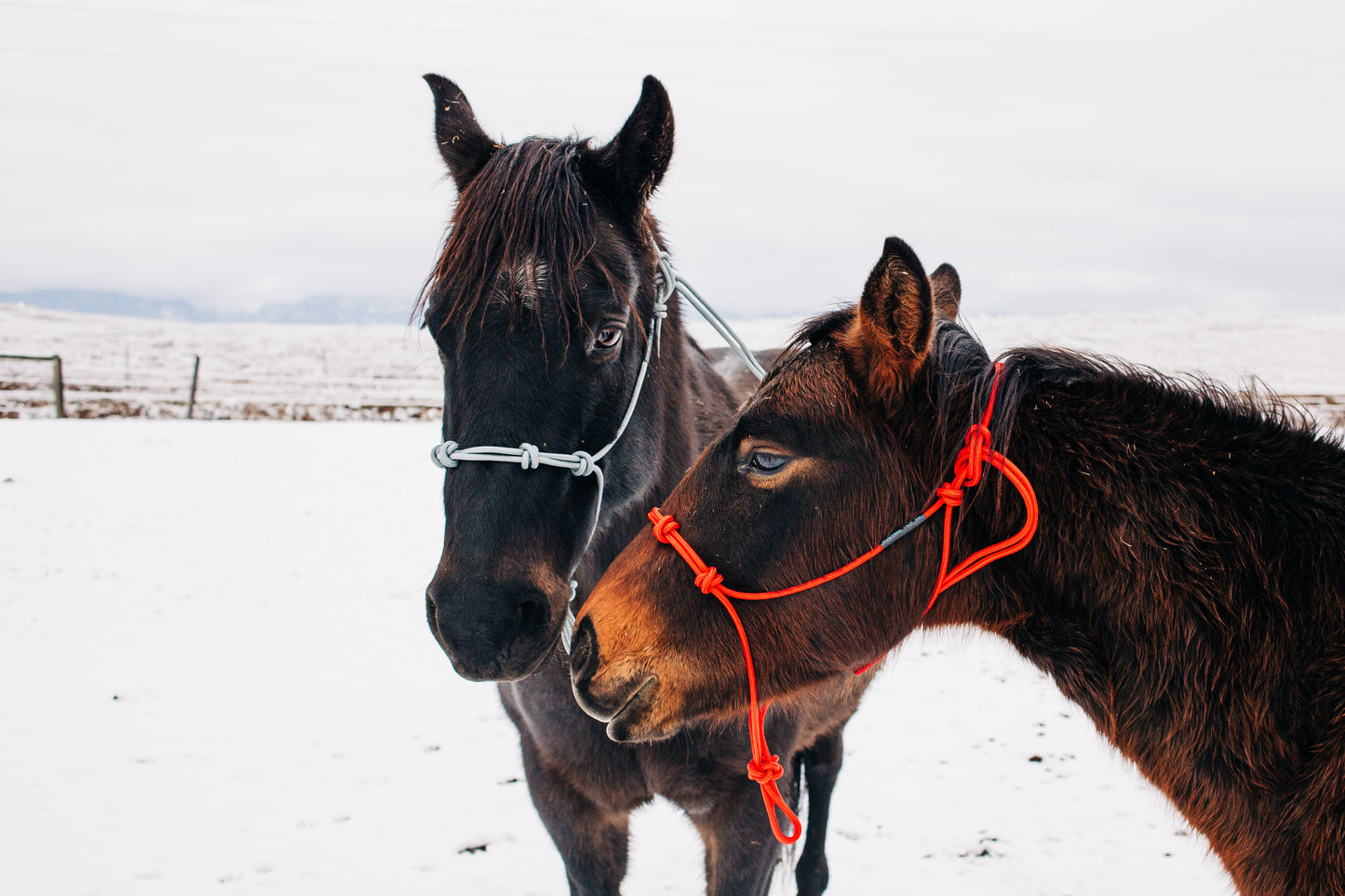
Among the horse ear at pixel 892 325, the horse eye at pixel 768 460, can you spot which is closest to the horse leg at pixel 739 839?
the horse eye at pixel 768 460

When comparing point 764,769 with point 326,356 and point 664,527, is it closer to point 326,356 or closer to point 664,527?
point 664,527

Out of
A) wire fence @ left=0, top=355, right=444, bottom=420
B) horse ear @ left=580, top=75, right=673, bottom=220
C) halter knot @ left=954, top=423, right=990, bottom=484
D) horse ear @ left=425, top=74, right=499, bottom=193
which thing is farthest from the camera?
wire fence @ left=0, top=355, right=444, bottom=420

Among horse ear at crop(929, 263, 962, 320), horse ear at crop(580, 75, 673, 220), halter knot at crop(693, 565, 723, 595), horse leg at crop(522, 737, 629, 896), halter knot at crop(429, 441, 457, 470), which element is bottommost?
horse leg at crop(522, 737, 629, 896)

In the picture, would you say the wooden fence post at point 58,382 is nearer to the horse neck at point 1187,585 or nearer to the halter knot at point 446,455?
the halter knot at point 446,455

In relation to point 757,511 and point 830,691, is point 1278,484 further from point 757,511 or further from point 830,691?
point 830,691

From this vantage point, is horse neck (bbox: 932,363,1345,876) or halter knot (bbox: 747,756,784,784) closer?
horse neck (bbox: 932,363,1345,876)

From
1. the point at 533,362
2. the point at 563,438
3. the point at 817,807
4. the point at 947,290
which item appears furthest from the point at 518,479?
the point at 817,807

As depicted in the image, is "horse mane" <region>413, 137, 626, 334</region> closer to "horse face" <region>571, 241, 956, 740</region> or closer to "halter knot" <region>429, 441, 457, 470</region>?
"halter knot" <region>429, 441, 457, 470</region>

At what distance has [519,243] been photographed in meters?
2.30

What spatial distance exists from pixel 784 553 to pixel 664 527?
31 centimetres

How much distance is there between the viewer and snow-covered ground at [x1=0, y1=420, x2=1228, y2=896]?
4594 millimetres

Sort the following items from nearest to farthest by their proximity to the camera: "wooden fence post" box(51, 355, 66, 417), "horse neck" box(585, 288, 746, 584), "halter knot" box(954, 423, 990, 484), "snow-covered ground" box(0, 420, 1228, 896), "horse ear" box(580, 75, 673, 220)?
"halter knot" box(954, 423, 990, 484) < "horse ear" box(580, 75, 673, 220) < "horse neck" box(585, 288, 746, 584) < "snow-covered ground" box(0, 420, 1228, 896) < "wooden fence post" box(51, 355, 66, 417)

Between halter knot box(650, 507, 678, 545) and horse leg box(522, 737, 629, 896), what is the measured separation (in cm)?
141

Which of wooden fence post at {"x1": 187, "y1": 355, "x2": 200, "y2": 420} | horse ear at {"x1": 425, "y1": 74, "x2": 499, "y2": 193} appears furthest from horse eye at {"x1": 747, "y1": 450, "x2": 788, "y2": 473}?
wooden fence post at {"x1": 187, "y1": 355, "x2": 200, "y2": 420}
